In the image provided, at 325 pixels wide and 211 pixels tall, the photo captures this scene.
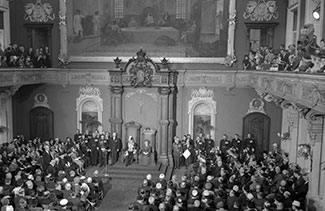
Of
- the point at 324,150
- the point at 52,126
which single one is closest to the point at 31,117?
the point at 52,126

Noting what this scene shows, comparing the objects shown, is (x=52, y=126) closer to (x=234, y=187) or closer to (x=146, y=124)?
(x=146, y=124)

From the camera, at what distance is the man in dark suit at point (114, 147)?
1872 cm

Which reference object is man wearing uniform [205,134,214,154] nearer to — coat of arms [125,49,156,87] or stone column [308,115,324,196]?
coat of arms [125,49,156,87]

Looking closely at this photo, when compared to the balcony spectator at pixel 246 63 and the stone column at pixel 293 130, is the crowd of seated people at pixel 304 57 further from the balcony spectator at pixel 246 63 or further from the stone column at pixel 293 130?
the balcony spectator at pixel 246 63

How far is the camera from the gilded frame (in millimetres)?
19547

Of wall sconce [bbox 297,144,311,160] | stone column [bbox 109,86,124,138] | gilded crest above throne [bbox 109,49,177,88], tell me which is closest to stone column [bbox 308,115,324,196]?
wall sconce [bbox 297,144,311,160]

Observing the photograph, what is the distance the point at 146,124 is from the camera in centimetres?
1970

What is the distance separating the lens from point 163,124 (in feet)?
62.8

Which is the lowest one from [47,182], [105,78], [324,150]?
[47,182]

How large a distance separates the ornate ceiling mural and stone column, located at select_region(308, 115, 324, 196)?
937cm

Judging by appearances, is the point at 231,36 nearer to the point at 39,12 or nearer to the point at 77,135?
the point at 77,135

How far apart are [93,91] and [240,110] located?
7.94 meters

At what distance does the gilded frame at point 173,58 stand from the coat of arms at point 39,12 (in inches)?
27.5

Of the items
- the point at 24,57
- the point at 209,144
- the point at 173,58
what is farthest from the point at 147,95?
the point at 24,57
